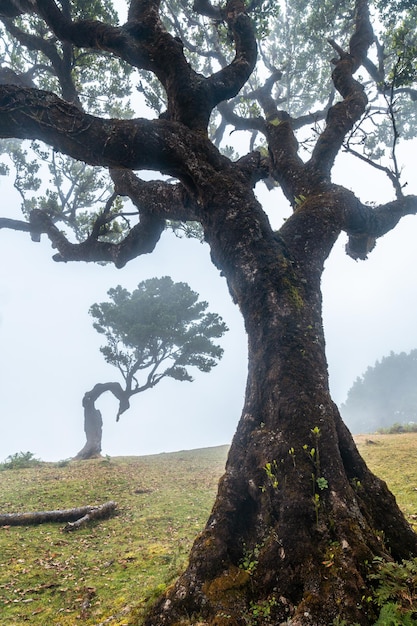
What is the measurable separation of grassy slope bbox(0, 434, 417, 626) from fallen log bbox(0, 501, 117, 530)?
→ 23 centimetres

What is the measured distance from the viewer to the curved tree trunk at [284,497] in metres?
2.88

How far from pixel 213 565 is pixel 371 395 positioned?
92891mm

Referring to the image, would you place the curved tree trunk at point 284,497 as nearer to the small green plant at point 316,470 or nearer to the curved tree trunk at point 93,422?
the small green plant at point 316,470

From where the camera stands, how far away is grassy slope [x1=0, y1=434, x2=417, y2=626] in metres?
4.41

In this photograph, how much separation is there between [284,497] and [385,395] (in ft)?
296

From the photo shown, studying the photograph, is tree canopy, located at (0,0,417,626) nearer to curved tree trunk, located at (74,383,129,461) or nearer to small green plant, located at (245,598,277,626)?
small green plant, located at (245,598,277,626)

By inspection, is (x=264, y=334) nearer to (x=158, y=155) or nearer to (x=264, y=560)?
(x=264, y=560)

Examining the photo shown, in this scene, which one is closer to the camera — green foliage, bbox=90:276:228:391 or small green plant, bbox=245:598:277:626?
small green plant, bbox=245:598:277:626

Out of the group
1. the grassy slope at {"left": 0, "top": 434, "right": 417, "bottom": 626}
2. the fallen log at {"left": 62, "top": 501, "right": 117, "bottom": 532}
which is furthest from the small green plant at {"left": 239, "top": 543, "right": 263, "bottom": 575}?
the fallen log at {"left": 62, "top": 501, "right": 117, "bottom": 532}

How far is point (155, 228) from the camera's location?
9.14 meters

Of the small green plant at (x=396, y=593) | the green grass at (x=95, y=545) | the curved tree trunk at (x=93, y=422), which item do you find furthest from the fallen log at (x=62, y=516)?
the curved tree trunk at (x=93, y=422)

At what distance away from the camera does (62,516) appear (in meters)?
8.20

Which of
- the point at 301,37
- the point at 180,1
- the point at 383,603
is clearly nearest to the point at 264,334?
the point at 383,603

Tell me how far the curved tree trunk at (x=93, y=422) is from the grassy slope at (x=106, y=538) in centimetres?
517
